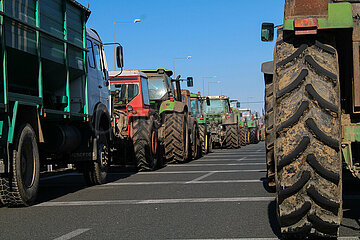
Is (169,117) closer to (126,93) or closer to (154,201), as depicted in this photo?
(126,93)

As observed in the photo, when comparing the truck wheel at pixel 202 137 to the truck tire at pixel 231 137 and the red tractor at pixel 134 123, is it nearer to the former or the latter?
the truck tire at pixel 231 137

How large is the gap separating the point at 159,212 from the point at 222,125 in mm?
27874

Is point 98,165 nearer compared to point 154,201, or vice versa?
point 154,201

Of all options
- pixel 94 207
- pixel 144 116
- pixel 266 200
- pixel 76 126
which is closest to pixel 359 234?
pixel 266 200

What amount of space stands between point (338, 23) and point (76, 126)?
8.28m

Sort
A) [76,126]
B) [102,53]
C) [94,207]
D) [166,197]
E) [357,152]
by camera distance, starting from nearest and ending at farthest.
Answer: [357,152] < [94,207] < [166,197] < [76,126] < [102,53]

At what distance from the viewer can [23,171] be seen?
346 inches

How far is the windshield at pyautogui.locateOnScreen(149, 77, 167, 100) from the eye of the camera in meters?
19.9

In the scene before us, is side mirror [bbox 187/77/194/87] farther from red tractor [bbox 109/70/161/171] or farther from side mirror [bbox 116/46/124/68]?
side mirror [bbox 116/46/124/68]

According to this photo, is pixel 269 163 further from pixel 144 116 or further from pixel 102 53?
pixel 144 116

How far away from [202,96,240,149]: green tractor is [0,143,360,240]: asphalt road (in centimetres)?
2231

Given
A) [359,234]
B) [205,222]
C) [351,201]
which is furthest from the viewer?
[351,201]

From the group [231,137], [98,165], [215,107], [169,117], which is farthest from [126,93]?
[215,107]

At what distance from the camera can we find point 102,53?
13383 mm
